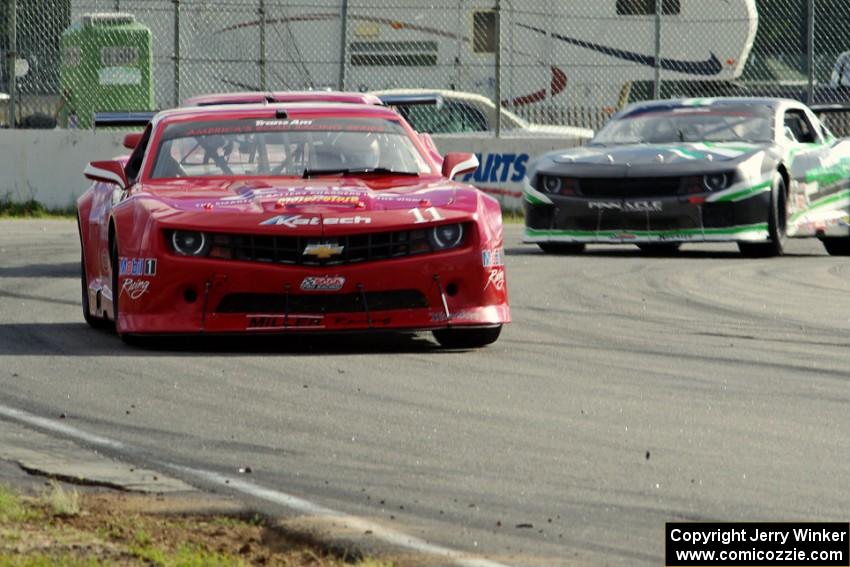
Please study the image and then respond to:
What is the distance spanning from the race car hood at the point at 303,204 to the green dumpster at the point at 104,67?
45.8 ft

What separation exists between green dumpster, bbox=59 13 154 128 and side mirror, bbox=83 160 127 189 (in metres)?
13.1

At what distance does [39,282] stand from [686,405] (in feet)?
21.9

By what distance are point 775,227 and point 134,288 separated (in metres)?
7.60

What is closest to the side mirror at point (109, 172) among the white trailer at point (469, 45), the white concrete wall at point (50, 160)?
the white concrete wall at point (50, 160)

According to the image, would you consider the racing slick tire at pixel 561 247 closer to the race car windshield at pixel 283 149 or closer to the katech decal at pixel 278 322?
the race car windshield at pixel 283 149

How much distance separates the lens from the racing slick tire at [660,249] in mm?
16075

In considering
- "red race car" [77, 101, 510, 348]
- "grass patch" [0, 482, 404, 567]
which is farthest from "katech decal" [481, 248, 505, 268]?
"grass patch" [0, 482, 404, 567]

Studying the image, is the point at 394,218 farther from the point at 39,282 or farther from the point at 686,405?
the point at 39,282

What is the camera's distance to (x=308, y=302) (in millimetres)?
8531

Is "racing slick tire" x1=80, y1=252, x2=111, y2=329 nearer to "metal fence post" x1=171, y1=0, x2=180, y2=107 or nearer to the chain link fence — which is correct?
"metal fence post" x1=171, y1=0, x2=180, y2=107

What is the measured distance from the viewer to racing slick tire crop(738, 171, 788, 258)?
49.0ft

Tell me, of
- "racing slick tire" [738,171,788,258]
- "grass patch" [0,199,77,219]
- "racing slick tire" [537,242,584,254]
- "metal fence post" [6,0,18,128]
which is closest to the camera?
"racing slick tire" [738,171,788,258]

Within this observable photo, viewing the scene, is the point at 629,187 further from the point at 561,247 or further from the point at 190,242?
the point at 190,242

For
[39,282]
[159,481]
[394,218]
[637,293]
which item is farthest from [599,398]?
[39,282]
